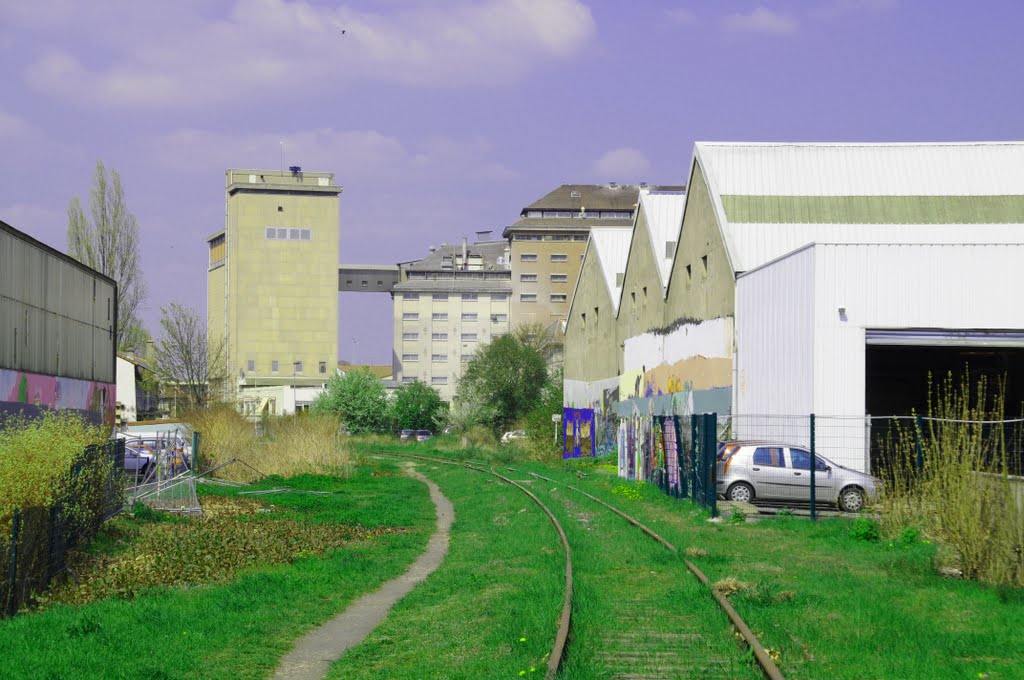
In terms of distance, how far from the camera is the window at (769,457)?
2286 cm

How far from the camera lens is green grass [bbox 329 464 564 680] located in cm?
932

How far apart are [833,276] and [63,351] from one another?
68.3 ft

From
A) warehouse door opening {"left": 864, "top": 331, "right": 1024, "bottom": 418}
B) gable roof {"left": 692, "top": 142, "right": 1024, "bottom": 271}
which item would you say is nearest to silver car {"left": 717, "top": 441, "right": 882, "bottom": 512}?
warehouse door opening {"left": 864, "top": 331, "right": 1024, "bottom": 418}

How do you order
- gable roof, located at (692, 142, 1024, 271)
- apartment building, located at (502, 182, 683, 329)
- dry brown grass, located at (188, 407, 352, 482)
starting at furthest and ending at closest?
apartment building, located at (502, 182, 683, 329)
dry brown grass, located at (188, 407, 352, 482)
gable roof, located at (692, 142, 1024, 271)

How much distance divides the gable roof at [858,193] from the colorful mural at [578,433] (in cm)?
1830

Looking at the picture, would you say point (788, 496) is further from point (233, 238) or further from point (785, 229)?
point (233, 238)

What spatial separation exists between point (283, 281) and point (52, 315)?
306 ft

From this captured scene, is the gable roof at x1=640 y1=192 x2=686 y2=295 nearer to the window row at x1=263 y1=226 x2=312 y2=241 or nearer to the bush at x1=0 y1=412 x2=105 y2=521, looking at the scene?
the bush at x1=0 y1=412 x2=105 y2=521

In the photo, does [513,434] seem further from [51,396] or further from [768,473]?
[768,473]

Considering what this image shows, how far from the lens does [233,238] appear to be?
122m

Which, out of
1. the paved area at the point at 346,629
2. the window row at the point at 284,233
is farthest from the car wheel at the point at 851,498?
the window row at the point at 284,233

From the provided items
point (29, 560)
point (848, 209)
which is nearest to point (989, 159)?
point (848, 209)

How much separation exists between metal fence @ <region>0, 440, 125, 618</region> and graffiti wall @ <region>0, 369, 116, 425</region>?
4765 millimetres

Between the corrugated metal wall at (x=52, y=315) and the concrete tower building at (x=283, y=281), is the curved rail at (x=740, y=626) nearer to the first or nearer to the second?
the corrugated metal wall at (x=52, y=315)
